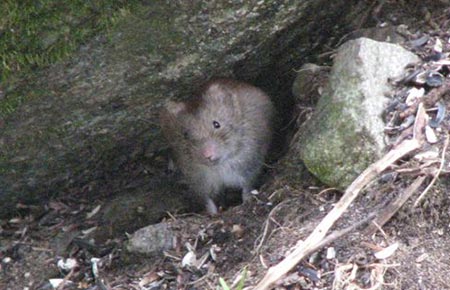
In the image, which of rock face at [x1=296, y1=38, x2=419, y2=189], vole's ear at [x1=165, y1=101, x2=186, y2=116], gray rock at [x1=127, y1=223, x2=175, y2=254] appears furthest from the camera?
vole's ear at [x1=165, y1=101, x2=186, y2=116]

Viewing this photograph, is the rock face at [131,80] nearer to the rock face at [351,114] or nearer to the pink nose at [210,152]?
the pink nose at [210,152]

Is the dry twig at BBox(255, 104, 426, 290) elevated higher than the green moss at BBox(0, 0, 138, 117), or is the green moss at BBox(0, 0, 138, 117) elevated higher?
the green moss at BBox(0, 0, 138, 117)

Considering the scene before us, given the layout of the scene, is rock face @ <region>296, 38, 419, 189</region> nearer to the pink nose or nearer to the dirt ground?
the dirt ground

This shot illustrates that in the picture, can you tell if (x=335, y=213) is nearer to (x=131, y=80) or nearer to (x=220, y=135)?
(x=131, y=80)

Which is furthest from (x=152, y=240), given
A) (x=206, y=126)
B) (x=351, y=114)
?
(x=351, y=114)

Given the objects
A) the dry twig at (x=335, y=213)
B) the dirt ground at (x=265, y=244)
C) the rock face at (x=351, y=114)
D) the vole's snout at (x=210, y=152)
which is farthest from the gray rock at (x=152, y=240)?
the dry twig at (x=335, y=213)

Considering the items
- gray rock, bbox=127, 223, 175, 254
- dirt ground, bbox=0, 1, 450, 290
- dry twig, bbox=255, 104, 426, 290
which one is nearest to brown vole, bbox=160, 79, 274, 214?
dirt ground, bbox=0, 1, 450, 290
